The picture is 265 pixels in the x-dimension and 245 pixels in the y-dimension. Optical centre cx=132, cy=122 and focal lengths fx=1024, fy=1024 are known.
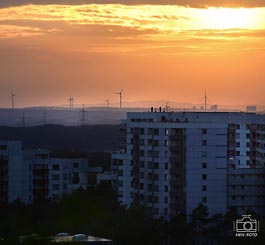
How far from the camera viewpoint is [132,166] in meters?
24.0

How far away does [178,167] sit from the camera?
74.6 ft

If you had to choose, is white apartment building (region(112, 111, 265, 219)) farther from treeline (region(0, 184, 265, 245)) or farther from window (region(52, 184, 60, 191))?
window (region(52, 184, 60, 191))

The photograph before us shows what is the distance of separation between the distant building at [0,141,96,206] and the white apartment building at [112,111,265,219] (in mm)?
1338

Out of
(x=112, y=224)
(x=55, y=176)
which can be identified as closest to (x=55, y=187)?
(x=55, y=176)

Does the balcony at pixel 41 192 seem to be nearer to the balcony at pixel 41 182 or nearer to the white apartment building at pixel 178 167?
the balcony at pixel 41 182

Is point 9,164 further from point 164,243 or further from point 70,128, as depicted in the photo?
point 70,128

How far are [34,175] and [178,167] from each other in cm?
495

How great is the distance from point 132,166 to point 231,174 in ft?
9.09

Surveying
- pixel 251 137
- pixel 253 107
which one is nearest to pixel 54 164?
pixel 251 137

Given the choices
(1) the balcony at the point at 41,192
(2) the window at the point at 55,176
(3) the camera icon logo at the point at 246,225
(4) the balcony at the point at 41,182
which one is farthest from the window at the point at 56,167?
(3) the camera icon logo at the point at 246,225

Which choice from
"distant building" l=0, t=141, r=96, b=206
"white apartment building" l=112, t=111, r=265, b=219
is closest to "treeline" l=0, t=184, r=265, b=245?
"white apartment building" l=112, t=111, r=265, b=219

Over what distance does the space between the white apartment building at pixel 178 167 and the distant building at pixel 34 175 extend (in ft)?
4.39

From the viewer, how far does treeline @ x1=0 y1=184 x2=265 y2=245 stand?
17.1 m

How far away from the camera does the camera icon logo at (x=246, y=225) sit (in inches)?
717
